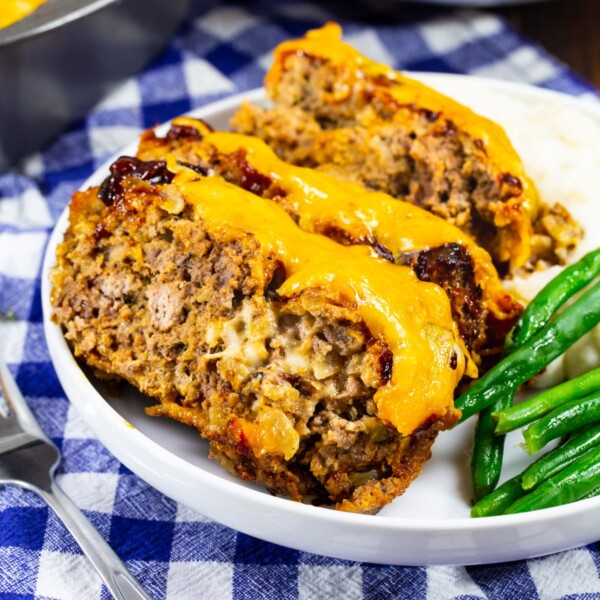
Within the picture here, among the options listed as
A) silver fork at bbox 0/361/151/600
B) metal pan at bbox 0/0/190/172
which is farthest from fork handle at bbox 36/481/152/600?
metal pan at bbox 0/0/190/172

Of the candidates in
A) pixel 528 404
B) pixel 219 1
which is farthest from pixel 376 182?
pixel 219 1

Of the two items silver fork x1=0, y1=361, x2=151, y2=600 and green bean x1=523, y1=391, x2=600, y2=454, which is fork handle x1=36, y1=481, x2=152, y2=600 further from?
green bean x1=523, y1=391, x2=600, y2=454

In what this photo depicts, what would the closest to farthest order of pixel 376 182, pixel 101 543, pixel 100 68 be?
pixel 101 543, pixel 376 182, pixel 100 68

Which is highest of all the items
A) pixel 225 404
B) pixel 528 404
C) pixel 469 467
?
pixel 225 404

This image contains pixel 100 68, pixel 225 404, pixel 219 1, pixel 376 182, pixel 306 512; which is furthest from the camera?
pixel 219 1

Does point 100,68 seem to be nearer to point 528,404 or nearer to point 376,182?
point 376,182

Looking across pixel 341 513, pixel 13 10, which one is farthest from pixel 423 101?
pixel 13 10
